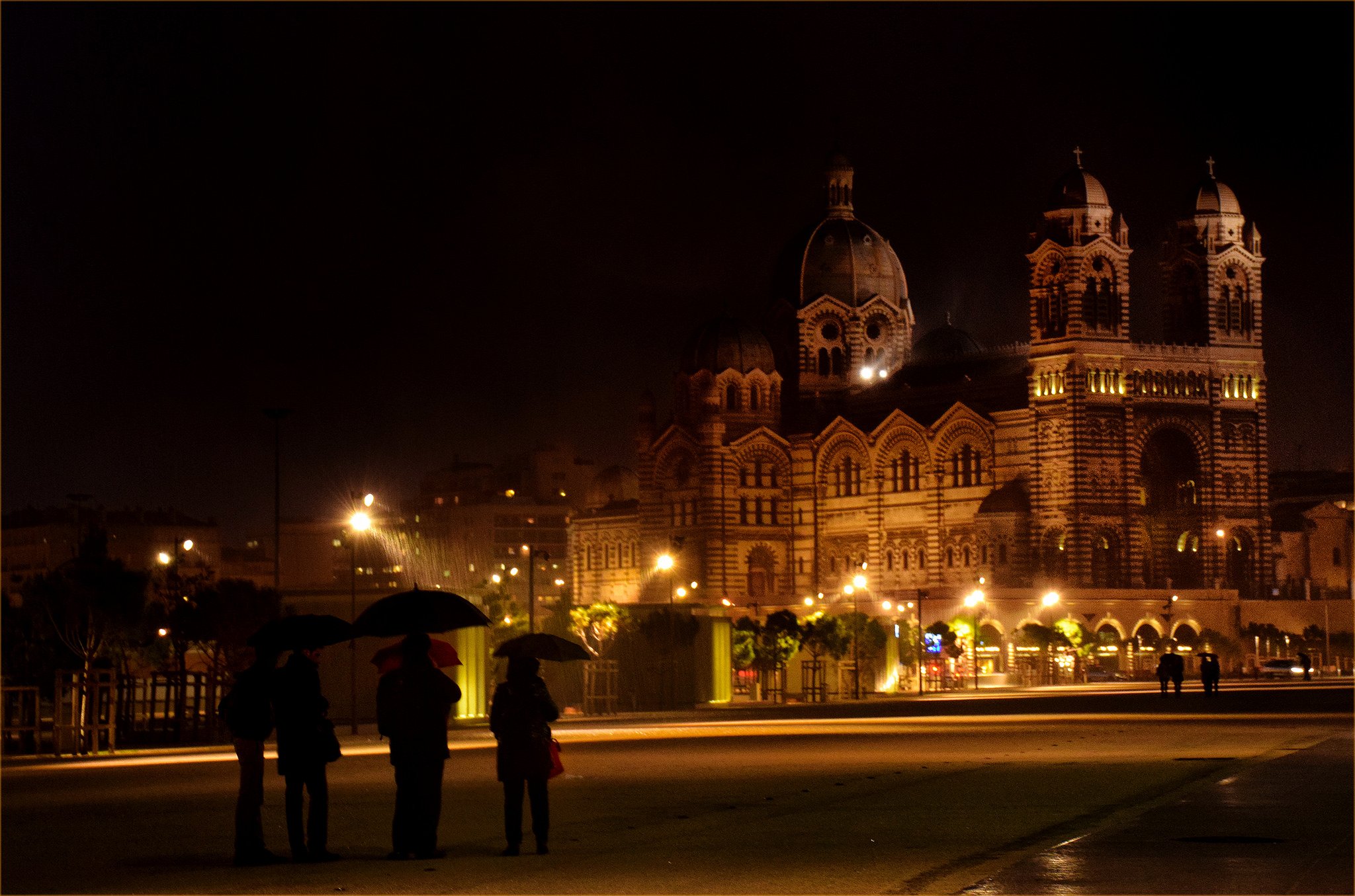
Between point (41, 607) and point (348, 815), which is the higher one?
point (41, 607)

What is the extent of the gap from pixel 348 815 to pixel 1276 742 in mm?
17135

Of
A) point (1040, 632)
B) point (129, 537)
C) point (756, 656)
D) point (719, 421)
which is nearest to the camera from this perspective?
point (756, 656)

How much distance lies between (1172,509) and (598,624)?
5357cm

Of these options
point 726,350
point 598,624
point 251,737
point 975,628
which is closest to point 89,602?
point 251,737

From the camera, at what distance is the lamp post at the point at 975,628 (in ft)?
283

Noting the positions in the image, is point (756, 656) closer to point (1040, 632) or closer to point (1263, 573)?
point (1040, 632)

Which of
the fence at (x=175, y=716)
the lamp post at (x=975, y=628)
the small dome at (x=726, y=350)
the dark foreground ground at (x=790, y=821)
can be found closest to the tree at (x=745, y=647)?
the lamp post at (x=975, y=628)

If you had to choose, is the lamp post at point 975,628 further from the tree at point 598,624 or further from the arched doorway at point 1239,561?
the tree at point 598,624

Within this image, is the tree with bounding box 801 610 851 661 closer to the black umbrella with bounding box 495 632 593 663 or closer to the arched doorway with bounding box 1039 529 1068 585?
the arched doorway with bounding box 1039 529 1068 585

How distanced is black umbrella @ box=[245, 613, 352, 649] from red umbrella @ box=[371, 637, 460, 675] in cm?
45

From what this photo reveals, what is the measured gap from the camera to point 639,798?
80.2ft

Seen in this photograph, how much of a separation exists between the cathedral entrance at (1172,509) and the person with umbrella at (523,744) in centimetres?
9064

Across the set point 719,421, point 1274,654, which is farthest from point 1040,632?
point 719,421

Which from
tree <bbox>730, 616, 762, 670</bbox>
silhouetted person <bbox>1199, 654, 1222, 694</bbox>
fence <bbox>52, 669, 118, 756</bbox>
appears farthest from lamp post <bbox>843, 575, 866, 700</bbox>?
fence <bbox>52, 669, 118, 756</bbox>
